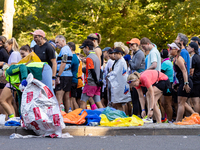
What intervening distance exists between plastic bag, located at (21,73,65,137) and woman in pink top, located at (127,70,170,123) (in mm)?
1880

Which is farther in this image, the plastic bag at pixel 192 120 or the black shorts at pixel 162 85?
the black shorts at pixel 162 85

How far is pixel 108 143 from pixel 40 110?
4.70ft

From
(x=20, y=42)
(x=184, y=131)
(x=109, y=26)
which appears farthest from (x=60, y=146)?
(x=20, y=42)

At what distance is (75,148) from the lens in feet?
17.6

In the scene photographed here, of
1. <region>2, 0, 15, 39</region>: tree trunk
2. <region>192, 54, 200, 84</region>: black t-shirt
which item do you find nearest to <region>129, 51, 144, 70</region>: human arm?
<region>192, 54, 200, 84</region>: black t-shirt

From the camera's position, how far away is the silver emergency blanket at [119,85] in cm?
876

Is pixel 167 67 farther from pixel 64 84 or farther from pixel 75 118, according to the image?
pixel 75 118

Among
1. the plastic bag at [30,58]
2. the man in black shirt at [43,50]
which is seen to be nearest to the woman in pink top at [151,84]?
the man in black shirt at [43,50]

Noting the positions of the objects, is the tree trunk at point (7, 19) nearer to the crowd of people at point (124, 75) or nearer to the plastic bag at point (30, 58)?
the crowd of people at point (124, 75)

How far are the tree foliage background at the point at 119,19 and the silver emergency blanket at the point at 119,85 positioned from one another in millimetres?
11268

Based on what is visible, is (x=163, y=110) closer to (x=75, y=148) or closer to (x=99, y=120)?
(x=99, y=120)

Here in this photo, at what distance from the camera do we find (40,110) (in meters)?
6.29

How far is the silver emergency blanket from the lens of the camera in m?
8.76

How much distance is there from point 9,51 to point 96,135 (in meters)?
3.57
